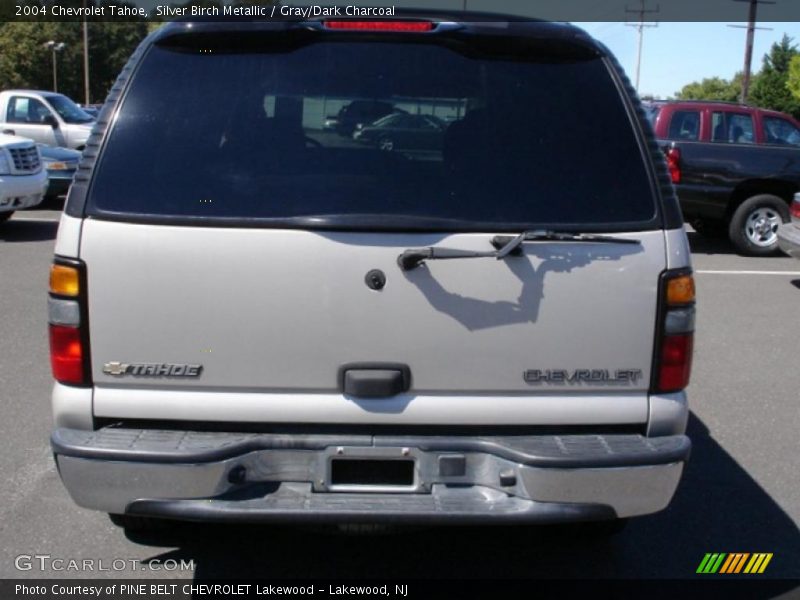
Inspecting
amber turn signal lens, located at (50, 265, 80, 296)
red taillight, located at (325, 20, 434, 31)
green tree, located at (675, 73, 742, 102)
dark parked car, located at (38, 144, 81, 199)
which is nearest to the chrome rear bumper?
amber turn signal lens, located at (50, 265, 80, 296)

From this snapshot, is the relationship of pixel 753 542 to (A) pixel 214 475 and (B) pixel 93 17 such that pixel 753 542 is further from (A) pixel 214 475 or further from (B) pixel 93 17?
(B) pixel 93 17

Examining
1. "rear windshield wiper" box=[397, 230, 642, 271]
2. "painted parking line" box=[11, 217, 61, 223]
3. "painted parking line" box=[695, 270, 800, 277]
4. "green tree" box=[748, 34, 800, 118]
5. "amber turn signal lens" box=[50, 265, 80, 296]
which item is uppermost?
"green tree" box=[748, 34, 800, 118]

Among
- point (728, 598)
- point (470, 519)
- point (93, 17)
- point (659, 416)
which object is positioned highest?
point (93, 17)

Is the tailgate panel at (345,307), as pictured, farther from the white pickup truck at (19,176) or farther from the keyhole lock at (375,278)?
the white pickup truck at (19,176)

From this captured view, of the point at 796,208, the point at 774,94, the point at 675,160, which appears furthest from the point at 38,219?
the point at 774,94

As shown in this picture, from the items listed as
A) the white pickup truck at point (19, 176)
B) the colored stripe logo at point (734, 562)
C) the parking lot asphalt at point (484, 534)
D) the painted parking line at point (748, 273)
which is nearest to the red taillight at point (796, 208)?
the painted parking line at point (748, 273)

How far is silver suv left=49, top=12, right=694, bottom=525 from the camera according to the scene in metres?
2.98

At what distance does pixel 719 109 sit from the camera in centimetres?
1210

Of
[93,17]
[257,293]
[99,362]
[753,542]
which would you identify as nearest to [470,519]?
[257,293]

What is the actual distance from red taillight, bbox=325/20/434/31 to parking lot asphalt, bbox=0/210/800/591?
1686mm

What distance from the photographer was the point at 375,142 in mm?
3182

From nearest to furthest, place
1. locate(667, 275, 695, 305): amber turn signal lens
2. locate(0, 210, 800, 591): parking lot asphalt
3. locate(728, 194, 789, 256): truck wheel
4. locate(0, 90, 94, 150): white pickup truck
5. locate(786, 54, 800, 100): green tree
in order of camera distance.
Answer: locate(667, 275, 695, 305): amber turn signal lens → locate(0, 210, 800, 591): parking lot asphalt → locate(728, 194, 789, 256): truck wheel → locate(0, 90, 94, 150): white pickup truck → locate(786, 54, 800, 100): green tree

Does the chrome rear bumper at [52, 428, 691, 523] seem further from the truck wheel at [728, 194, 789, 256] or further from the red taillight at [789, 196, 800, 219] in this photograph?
the truck wheel at [728, 194, 789, 256]

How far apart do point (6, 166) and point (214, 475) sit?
1009 cm
